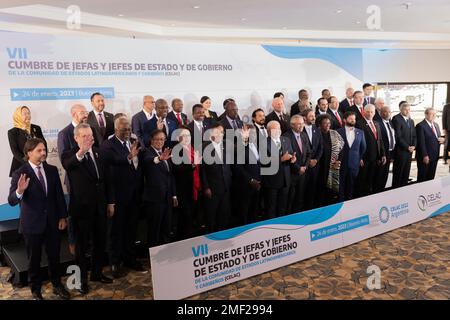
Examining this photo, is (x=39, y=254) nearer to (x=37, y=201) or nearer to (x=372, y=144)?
(x=37, y=201)

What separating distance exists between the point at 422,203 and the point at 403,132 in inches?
45.5

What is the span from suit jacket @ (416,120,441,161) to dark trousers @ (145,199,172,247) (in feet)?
13.7

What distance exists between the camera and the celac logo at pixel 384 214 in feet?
16.7

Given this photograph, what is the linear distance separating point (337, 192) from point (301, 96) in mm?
1966

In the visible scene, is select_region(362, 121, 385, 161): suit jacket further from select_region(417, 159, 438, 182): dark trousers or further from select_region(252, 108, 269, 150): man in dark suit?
select_region(252, 108, 269, 150): man in dark suit

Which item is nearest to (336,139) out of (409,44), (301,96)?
(301,96)

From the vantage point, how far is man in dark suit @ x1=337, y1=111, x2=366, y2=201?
555 centimetres

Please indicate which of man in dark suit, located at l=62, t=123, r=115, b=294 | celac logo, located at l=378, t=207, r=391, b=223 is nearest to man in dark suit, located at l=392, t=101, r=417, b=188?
celac logo, located at l=378, t=207, r=391, b=223

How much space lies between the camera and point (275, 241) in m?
4.21

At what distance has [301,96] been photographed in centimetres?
689

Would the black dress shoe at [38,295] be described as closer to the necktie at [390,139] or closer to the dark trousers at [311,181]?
the dark trousers at [311,181]

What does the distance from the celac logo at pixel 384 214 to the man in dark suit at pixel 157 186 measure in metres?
2.61

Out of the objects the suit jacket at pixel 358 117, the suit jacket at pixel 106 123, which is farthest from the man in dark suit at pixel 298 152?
the suit jacket at pixel 106 123

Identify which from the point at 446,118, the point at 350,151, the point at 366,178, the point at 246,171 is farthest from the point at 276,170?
the point at 446,118
